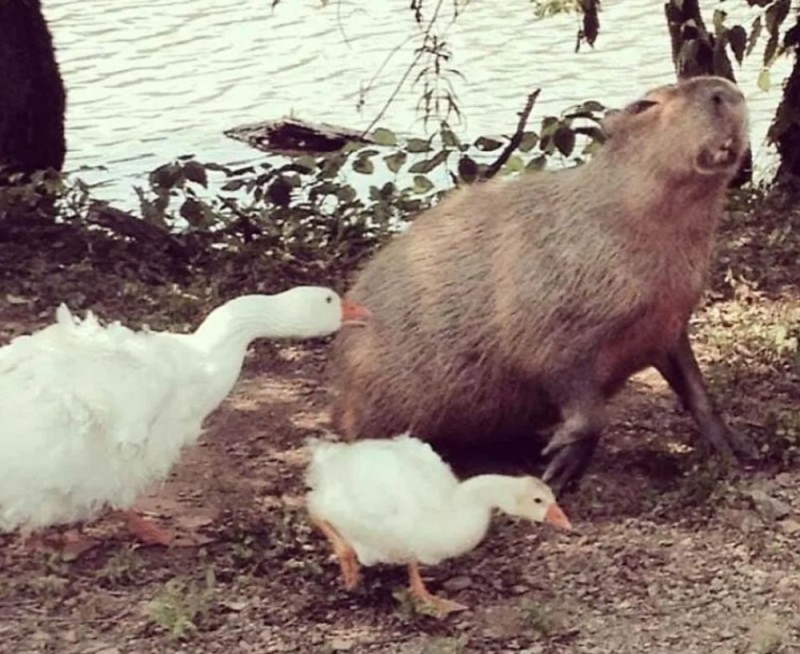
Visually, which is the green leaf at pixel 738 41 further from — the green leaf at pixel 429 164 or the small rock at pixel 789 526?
the small rock at pixel 789 526

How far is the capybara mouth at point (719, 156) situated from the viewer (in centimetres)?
408

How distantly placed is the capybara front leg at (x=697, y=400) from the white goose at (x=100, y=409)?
47.7 inches

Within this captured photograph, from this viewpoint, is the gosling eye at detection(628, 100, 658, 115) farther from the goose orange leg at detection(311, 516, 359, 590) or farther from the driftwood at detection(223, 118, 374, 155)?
the driftwood at detection(223, 118, 374, 155)

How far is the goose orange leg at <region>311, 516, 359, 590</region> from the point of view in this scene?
3.73 m

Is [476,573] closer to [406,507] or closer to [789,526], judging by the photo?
[406,507]

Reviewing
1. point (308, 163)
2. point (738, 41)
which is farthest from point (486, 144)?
point (738, 41)

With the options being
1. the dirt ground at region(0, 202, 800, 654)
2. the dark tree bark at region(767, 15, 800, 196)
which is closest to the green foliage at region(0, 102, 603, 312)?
the dark tree bark at region(767, 15, 800, 196)

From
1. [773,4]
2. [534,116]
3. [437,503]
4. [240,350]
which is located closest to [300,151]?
[534,116]

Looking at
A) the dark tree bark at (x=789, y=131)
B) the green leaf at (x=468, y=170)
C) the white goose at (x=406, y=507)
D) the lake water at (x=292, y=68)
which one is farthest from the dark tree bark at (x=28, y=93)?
the white goose at (x=406, y=507)

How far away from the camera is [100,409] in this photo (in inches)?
146

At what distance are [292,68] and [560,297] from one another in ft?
18.4

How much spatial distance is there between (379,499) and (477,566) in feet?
1.30

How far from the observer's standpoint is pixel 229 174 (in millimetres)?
6707

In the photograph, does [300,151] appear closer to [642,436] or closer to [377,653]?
[642,436]
